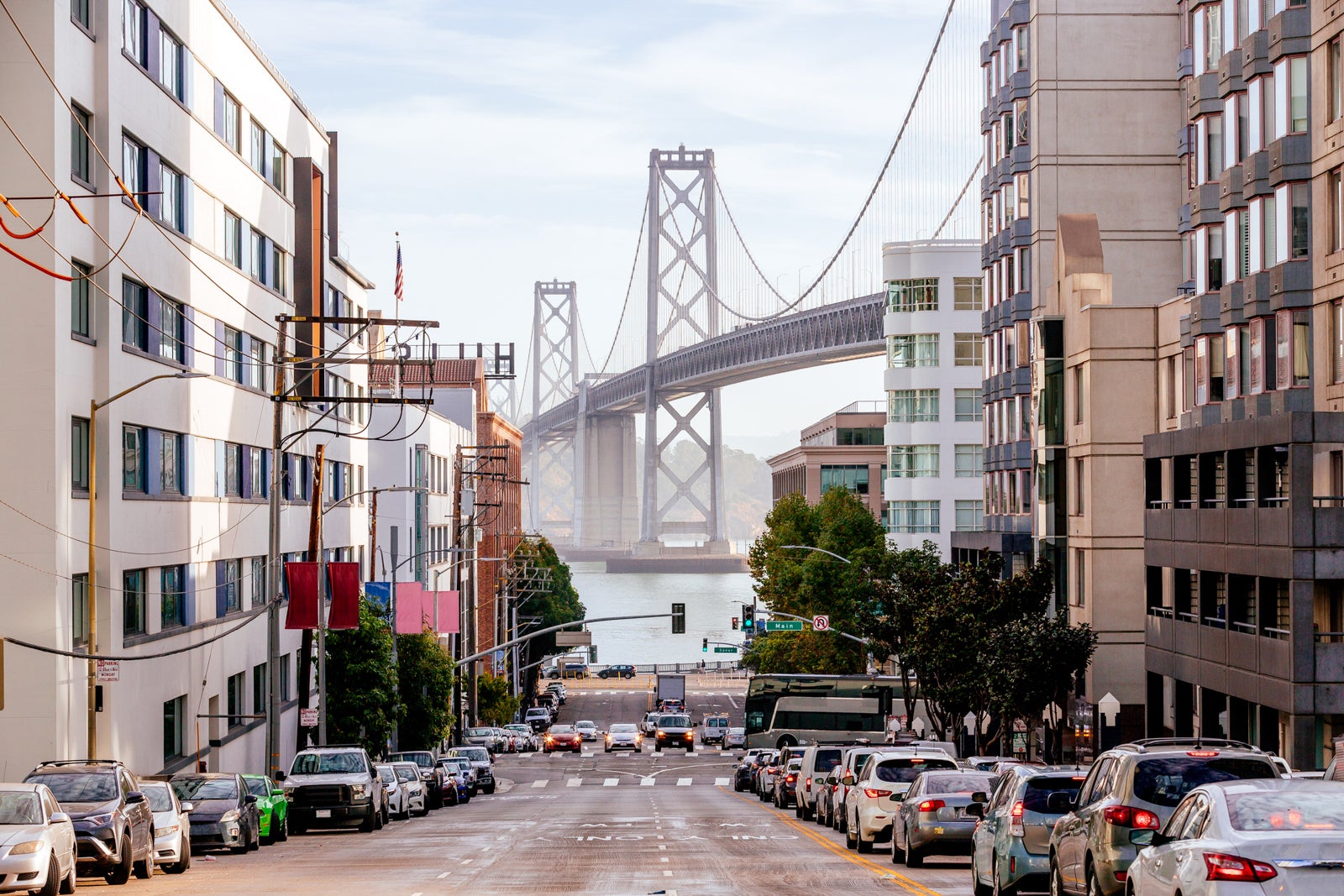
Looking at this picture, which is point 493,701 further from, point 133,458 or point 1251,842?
point 1251,842

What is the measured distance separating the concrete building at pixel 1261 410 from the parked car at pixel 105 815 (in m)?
23.2

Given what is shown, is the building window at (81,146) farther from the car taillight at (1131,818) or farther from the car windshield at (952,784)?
the car taillight at (1131,818)

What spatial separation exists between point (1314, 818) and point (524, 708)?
117 metres

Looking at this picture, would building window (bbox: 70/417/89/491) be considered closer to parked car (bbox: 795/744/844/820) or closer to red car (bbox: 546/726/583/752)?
parked car (bbox: 795/744/844/820)

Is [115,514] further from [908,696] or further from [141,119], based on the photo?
[908,696]

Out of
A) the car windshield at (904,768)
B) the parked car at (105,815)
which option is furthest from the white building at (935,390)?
the parked car at (105,815)

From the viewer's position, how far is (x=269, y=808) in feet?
110

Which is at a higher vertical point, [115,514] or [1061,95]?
[1061,95]

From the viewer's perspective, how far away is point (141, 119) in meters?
40.3

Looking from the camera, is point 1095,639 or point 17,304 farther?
point 1095,639

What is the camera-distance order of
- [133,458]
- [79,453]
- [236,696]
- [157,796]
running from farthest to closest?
[236,696], [133,458], [79,453], [157,796]

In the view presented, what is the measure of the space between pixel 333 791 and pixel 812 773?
10636 millimetres

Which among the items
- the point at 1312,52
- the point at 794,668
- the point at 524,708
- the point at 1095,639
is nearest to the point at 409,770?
the point at 1095,639

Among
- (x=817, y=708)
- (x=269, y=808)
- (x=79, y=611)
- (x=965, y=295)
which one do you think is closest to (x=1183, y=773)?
(x=269, y=808)
